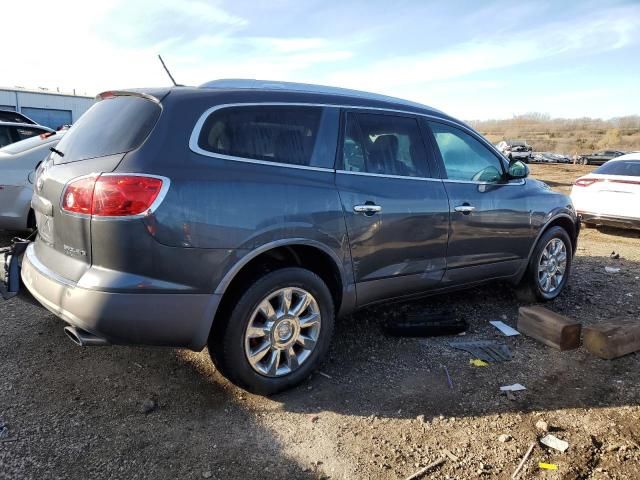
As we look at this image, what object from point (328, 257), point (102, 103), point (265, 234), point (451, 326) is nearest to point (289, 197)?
point (265, 234)

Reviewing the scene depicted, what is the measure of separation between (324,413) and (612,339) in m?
2.29

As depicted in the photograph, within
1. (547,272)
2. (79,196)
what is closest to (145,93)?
(79,196)

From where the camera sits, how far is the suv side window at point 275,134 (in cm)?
291

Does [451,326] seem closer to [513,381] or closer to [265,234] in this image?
[513,381]

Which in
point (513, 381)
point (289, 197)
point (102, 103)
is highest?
point (102, 103)

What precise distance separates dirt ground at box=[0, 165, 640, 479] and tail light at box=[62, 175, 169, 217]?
3.87 feet

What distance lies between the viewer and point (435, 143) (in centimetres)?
406

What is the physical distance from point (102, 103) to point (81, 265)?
1151mm

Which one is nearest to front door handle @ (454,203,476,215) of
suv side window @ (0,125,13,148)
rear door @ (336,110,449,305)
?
rear door @ (336,110,449,305)

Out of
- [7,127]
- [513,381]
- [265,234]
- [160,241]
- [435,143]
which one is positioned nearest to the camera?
[160,241]

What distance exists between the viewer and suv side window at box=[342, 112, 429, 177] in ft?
11.5

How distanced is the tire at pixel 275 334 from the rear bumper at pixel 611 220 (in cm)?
690

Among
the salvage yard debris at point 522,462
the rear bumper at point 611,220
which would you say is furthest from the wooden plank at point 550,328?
the rear bumper at point 611,220

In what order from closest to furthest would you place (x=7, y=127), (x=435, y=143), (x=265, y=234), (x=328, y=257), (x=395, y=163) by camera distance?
1. (x=265, y=234)
2. (x=328, y=257)
3. (x=395, y=163)
4. (x=435, y=143)
5. (x=7, y=127)
